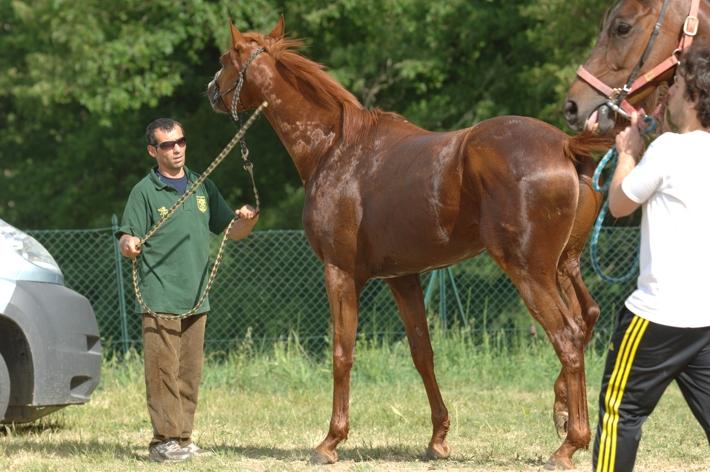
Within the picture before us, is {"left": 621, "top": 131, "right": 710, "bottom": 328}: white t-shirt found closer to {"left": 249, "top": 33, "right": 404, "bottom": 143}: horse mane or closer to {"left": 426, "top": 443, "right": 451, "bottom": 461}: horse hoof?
{"left": 426, "top": 443, "right": 451, "bottom": 461}: horse hoof

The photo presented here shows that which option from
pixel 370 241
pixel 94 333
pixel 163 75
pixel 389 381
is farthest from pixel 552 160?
pixel 163 75

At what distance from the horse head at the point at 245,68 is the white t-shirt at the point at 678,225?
361 cm

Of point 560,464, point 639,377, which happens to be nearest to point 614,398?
point 639,377

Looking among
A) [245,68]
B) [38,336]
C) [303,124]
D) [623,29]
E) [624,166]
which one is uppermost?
[623,29]

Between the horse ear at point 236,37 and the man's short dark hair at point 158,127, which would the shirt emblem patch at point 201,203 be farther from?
the horse ear at point 236,37

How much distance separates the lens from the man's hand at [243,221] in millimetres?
6770

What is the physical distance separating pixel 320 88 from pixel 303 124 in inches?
10.0

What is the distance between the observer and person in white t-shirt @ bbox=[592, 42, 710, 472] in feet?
12.4

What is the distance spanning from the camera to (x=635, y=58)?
18.3 ft

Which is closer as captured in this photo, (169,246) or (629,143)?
(629,143)

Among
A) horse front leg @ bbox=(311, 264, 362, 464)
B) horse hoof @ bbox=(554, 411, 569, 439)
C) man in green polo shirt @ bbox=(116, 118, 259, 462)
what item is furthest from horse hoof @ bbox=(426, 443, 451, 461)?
man in green polo shirt @ bbox=(116, 118, 259, 462)

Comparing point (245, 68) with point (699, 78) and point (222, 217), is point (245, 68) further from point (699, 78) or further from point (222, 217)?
point (699, 78)

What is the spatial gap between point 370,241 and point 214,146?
448 inches

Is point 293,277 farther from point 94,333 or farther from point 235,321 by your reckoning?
point 94,333
